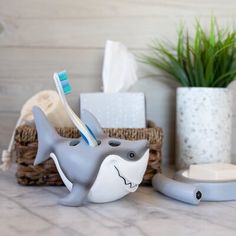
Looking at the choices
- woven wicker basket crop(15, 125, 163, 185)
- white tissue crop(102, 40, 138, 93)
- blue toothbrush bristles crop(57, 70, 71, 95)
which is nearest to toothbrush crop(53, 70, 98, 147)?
blue toothbrush bristles crop(57, 70, 71, 95)

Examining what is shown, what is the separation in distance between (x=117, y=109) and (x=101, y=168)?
0.65 ft

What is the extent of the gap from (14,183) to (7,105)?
0.91 ft

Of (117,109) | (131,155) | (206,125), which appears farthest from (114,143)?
(206,125)

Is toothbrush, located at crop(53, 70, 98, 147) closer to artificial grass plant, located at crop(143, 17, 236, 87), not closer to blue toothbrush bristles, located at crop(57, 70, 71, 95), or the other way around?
blue toothbrush bristles, located at crop(57, 70, 71, 95)

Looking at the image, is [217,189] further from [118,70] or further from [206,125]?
[118,70]

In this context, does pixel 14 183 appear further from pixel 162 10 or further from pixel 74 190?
pixel 162 10

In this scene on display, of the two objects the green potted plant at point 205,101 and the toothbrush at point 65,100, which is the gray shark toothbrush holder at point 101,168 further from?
the green potted plant at point 205,101

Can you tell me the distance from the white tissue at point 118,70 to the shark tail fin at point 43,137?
0.19 m

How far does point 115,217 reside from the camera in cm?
52

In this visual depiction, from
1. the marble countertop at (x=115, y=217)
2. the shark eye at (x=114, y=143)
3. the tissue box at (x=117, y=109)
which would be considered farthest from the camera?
the tissue box at (x=117, y=109)

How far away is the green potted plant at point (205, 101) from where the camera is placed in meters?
0.77

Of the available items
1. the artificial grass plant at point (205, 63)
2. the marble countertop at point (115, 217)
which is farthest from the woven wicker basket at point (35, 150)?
the artificial grass plant at point (205, 63)

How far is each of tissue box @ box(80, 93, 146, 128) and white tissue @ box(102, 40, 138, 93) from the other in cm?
4

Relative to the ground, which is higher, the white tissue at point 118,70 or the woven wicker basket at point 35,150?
the white tissue at point 118,70
